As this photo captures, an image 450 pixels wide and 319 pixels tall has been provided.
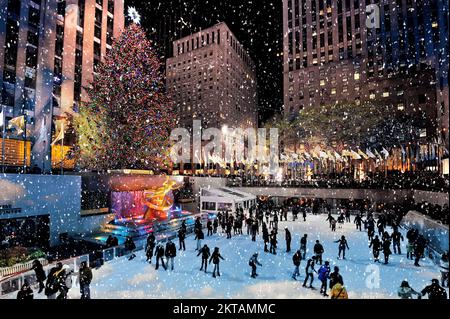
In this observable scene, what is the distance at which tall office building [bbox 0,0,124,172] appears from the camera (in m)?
26.1

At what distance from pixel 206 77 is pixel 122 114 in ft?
194

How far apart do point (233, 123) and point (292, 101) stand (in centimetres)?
2298

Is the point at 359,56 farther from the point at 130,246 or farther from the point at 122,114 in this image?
the point at 130,246

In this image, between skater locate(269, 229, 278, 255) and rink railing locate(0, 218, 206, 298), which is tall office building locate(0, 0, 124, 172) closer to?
rink railing locate(0, 218, 206, 298)

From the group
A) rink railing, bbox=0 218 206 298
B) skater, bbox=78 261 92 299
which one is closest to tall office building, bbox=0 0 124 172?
rink railing, bbox=0 218 206 298

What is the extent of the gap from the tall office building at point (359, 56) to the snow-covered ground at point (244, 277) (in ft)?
149

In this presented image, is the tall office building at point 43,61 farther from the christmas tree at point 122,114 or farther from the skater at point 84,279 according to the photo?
the skater at point 84,279

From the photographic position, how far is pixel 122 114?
23359 mm

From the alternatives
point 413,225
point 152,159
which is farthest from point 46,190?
point 413,225

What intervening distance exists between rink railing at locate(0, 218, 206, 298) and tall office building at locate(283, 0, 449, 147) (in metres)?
51.4

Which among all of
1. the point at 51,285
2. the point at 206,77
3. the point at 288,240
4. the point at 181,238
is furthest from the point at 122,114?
the point at 206,77

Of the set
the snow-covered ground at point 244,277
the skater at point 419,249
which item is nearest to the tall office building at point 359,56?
the skater at point 419,249

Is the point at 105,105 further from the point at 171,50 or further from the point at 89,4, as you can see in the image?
the point at 171,50

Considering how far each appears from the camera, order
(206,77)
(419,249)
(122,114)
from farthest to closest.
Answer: (206,77) < (122,114) < (419,249)
